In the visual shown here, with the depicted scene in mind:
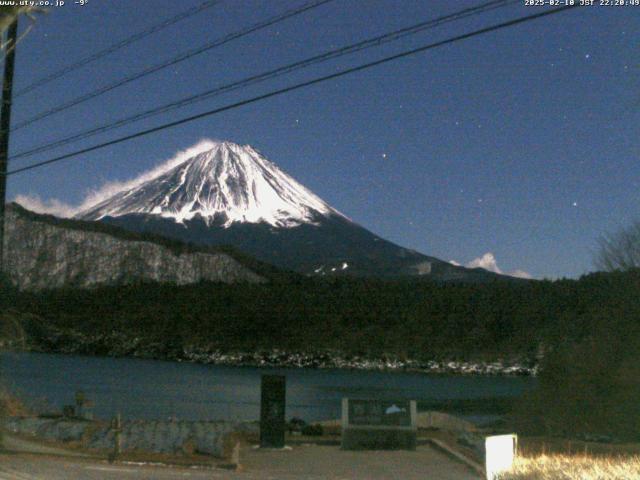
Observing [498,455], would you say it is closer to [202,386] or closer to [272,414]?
[272,414]

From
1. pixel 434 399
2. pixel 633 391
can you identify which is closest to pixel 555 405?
pixel 633 391

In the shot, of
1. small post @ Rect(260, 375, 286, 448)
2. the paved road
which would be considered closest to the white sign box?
the paved road

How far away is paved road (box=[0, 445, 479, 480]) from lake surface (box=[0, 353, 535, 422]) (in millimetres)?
15022

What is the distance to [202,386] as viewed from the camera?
85.0m

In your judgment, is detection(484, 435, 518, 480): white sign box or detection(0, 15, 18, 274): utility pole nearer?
detection(484, 435, 518, 480): white sign box

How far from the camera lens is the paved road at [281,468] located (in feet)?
41.1

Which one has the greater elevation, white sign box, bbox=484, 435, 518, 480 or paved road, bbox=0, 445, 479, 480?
white sign box, bbox=484, 435, 518, 480

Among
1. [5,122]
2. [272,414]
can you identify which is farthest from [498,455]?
[5,122]

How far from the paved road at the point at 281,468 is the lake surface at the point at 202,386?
591 inches

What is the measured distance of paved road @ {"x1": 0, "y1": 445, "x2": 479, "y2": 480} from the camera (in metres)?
12.5

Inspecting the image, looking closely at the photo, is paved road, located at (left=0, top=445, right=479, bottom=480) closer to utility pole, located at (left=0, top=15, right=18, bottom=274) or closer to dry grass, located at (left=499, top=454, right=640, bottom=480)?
utility pole, located at (left=0, top=15, right=18, bottom=274)

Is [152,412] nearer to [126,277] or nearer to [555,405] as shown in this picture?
[555,405]

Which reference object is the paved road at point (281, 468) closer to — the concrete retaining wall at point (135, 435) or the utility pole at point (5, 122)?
the concrete retaining wall at point (135, 435)

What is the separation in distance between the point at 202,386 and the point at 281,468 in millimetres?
72340
